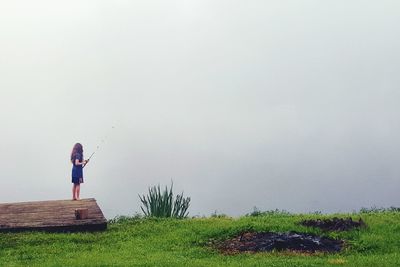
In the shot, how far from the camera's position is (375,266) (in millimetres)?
12977

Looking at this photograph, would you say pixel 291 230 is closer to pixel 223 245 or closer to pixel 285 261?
pixel 223 245

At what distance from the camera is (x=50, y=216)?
19891 mm

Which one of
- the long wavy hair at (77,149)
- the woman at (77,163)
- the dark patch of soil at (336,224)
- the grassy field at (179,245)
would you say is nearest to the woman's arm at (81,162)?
the woman at (77,163)

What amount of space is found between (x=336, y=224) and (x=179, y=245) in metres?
4.26

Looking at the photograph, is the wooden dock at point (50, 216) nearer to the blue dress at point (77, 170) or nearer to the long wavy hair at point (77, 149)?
the blue dress at point (77, 170)

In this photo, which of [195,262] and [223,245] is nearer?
[195,262]

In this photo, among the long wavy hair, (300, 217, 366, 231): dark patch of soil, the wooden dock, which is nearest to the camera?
(300, 217, 366, 231): dark patch of soil

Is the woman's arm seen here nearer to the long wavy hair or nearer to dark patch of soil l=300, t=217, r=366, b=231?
the long wavy hair

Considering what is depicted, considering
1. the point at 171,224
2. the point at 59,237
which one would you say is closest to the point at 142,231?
the point at 171,224

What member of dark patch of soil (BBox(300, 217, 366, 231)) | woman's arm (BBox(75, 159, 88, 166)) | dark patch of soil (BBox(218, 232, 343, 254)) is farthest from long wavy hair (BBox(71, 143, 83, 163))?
dark patch of soil (BBox(300, 217, 366, 231))

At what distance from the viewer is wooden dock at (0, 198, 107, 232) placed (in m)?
18.7

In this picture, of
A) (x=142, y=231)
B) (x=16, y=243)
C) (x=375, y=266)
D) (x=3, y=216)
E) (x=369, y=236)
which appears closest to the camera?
(x=375, y=266)

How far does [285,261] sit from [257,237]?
2.99m

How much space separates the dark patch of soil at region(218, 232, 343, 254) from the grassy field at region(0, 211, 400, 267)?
0.40 metres
